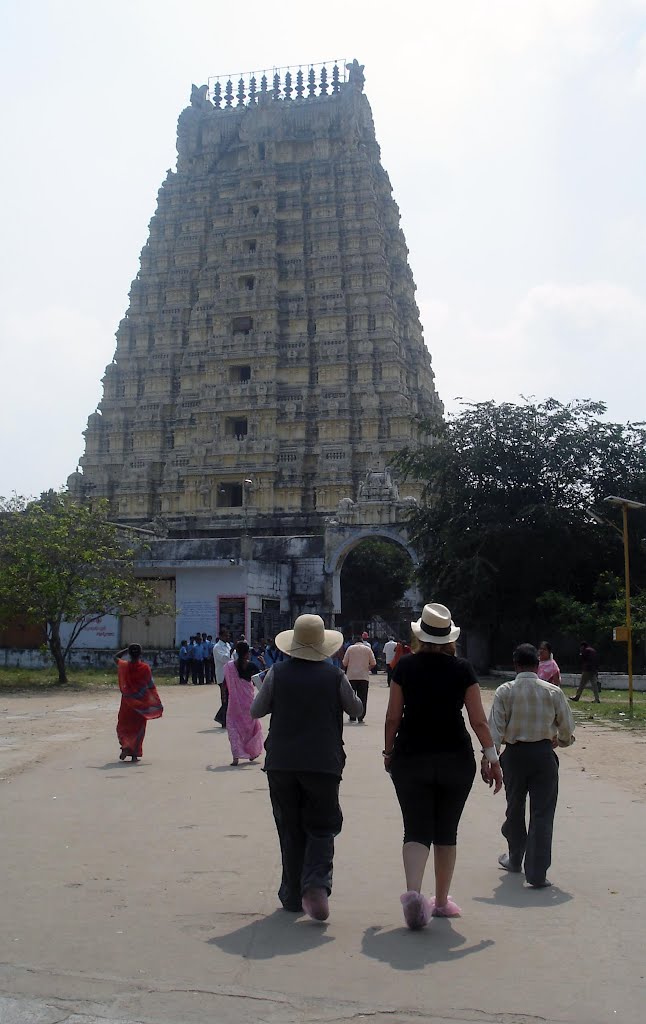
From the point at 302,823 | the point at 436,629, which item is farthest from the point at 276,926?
the point at 436,629

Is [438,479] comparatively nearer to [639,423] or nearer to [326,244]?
[639,423]

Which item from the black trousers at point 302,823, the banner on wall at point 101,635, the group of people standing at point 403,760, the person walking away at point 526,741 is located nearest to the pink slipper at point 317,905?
the group of people standing at point 403,760

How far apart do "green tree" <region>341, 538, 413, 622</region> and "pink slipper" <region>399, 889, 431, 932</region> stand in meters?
44.7

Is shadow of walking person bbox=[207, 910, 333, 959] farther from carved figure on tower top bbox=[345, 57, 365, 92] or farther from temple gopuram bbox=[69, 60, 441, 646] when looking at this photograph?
carved figure on tower top bbox=[345, 57, 365, 92]

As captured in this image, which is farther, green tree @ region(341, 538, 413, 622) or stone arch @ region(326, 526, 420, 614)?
green tree @ region(341, 538, 413, 622)

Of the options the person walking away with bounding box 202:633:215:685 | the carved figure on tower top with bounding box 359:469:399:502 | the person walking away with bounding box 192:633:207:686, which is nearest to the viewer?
the person walking away with bounding box 192:633:207:686

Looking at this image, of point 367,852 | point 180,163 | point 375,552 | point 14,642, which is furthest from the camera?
point 180,163

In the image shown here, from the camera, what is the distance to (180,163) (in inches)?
2329

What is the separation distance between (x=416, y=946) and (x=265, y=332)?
4734 cm

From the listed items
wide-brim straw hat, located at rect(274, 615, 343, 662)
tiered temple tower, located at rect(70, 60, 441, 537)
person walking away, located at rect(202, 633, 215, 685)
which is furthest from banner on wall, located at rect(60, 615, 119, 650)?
wide-brim straw hat, located at rect(274, 615, 343, 662)

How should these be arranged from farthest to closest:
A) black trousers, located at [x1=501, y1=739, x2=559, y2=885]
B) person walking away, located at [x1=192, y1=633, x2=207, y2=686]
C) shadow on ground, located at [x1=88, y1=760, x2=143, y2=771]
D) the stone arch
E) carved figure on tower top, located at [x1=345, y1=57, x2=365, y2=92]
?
carved figure on tower top, located at [x1=345, y1=57, x2=365, y2=92] → the stone arch → person walking away, located at [x1=192, y1=633, x2=207, y2=686] → shadow on ground, located at [x1=88, y1=760, x2=143, y2=771] → black trousers, located at [x1=501, y1=739, x2=559, y2=885]

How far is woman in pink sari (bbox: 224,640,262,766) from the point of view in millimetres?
12023

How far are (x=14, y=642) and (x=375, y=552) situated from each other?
21.4 m

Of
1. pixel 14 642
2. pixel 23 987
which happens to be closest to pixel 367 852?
pixel 23 987
